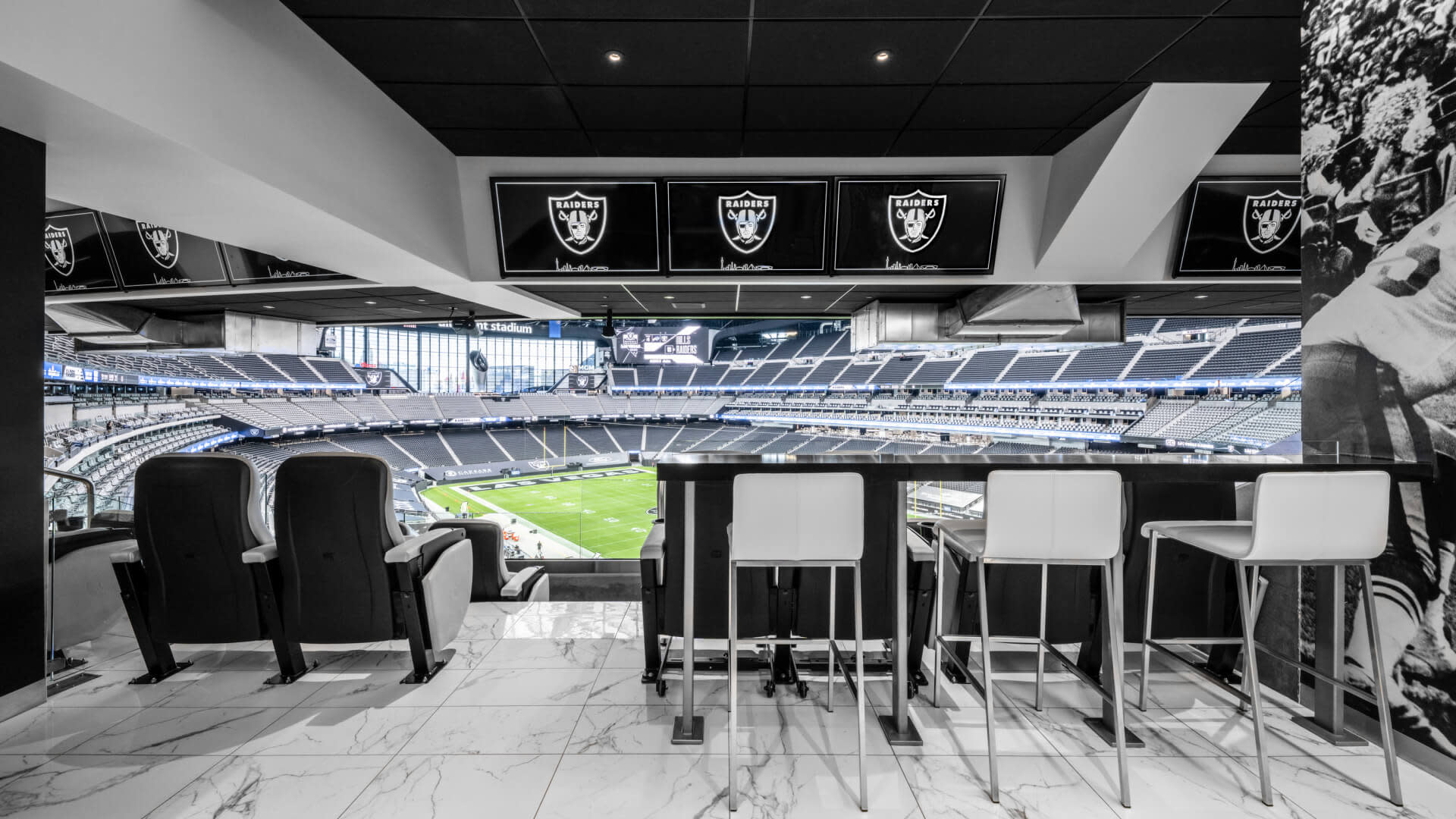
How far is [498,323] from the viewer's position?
6410 mm

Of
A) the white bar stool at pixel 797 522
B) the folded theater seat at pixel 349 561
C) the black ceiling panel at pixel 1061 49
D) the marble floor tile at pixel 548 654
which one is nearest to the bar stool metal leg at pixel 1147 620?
the white bar stool at pixel 797 522

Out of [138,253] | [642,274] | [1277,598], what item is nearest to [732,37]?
[642,274]

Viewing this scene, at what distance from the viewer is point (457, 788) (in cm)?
206

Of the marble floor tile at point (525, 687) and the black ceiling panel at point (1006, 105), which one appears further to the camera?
the black ceiling panel at point (1006, 105)

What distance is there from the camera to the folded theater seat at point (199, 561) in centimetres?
270

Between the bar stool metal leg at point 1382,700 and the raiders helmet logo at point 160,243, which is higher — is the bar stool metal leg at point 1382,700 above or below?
below

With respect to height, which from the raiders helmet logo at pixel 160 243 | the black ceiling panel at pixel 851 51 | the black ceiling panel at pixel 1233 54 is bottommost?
the raiders helmet logo at pixel 160 243

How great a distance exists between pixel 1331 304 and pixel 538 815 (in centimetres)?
386

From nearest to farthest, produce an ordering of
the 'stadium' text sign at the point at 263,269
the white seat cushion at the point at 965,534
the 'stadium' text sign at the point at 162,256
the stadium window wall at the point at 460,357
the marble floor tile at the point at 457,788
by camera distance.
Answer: the marble floor tile at the point at 457,788 → the white seat cushion at the point at 965,534 → the 'stadium' text sign at the point at 263,269 → the 'stadium' text sign at the point at 162,256 → the stadium window wall at the point at 460,357

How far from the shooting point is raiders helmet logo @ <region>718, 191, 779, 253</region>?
3605mm

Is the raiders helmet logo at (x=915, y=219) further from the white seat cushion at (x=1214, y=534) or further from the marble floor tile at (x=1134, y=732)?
the marble floor tile at (x=1134, y=732)

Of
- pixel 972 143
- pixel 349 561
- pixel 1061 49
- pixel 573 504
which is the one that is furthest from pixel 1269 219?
pixel 573 504

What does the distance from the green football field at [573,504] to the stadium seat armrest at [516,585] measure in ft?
29.5

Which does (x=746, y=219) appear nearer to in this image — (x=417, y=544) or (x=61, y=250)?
(x=417, y=544)
